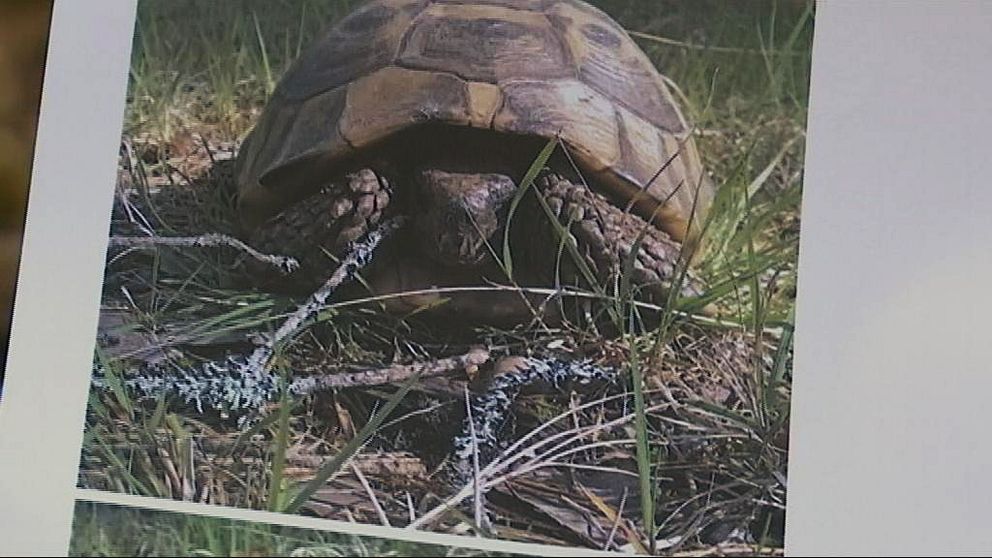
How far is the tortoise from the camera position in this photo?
1337mm

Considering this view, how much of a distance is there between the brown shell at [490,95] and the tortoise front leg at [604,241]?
0.07ft

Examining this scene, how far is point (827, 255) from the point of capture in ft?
4.31

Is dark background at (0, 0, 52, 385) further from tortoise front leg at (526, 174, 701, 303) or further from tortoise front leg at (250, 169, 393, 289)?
tortoise front leg at (526, 174, 701, 303)

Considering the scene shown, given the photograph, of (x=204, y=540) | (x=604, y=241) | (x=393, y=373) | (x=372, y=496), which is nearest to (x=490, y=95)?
(x=604, y=241)

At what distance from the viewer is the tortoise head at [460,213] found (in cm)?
134

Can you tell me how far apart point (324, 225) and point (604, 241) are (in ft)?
1.11

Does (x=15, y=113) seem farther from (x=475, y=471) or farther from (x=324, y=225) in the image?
(x=475, y=471)

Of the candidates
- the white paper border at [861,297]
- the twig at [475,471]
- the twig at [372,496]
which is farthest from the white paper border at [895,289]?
the twig at [372,496]

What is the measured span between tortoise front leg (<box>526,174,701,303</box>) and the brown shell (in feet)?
0.07

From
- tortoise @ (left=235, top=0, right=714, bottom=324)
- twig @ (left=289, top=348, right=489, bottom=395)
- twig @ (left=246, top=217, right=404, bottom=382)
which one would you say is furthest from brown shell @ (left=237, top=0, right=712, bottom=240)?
twig @ (left=289, top=348, right=489, bottom=395)

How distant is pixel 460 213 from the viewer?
134cm

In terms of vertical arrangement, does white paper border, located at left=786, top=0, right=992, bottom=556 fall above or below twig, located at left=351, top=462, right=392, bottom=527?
above

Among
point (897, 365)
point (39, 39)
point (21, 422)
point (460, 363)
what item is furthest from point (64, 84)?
point (897, 365)

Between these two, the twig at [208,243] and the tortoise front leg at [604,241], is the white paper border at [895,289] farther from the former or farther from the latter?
the twig at [208,243]
